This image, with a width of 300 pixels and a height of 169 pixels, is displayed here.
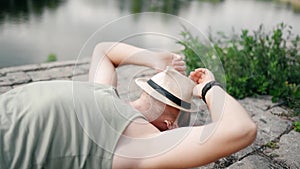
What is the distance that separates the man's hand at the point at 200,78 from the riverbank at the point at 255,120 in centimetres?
8

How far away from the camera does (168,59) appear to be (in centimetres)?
160

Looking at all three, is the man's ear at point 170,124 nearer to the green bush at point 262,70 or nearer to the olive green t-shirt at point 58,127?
the olive green t-shirt at point 58,127

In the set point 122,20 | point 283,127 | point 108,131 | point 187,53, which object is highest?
point 122,20

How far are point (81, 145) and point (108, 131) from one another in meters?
0.11

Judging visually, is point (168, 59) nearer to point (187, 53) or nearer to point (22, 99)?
point (22, 99)

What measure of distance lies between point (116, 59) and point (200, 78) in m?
0.49

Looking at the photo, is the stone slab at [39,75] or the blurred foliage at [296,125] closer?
the blurred foliage at [296,125]

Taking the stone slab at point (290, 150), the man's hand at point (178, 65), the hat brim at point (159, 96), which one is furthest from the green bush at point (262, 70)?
the hat brim at point (159, 96)

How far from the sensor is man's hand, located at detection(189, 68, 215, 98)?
140 cm

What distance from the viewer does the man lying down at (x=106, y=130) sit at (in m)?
1.17

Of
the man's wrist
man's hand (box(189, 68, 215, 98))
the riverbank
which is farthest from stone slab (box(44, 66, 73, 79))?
the man's wrist

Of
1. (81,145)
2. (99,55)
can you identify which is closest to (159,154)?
(81,145)

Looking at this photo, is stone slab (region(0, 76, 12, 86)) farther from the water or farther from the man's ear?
the man's ear

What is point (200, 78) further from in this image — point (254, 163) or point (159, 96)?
point (254, 163)
